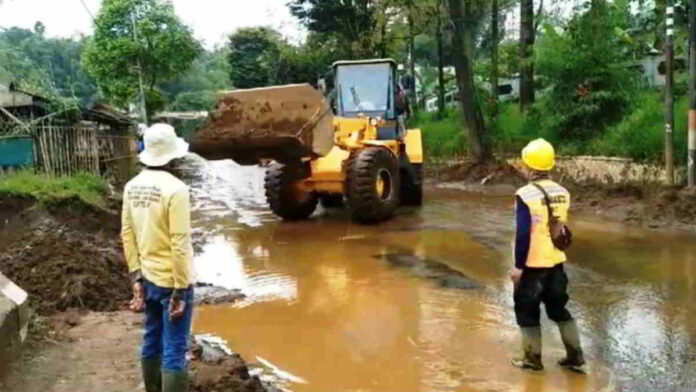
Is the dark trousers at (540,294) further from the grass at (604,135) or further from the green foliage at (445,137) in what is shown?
the green foliage at (445,137)

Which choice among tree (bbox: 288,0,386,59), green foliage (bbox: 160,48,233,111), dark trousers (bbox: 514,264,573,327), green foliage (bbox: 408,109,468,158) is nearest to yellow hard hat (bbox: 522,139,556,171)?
dark trousers (bbox: 514,264,573,327)

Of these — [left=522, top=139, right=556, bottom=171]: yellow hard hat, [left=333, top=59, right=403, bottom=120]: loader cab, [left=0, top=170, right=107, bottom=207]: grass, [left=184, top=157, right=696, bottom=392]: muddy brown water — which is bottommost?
[left=184, top=157, right=696, bottom=392]: muddy brown water

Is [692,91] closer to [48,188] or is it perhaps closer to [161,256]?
[48,188]

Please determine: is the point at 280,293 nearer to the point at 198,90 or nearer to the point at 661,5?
the point at 661,5

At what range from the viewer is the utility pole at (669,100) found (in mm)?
12711

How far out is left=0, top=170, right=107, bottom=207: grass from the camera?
10.5 meters

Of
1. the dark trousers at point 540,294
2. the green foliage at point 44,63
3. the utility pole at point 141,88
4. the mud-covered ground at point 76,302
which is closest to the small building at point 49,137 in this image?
the green foliage at point 44,63

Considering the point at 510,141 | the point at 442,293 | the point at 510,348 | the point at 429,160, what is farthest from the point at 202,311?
the point at 429,160

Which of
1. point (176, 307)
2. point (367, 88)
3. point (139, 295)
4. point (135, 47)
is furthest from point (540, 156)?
point (135, 47)

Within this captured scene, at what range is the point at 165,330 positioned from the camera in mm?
4395

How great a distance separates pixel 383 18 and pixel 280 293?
2279cm

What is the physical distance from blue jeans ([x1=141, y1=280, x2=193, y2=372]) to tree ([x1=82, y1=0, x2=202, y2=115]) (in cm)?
3293

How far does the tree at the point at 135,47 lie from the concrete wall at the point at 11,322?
103 ft

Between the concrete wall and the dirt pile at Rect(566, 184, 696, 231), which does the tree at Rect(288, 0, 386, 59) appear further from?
the concrete wall
